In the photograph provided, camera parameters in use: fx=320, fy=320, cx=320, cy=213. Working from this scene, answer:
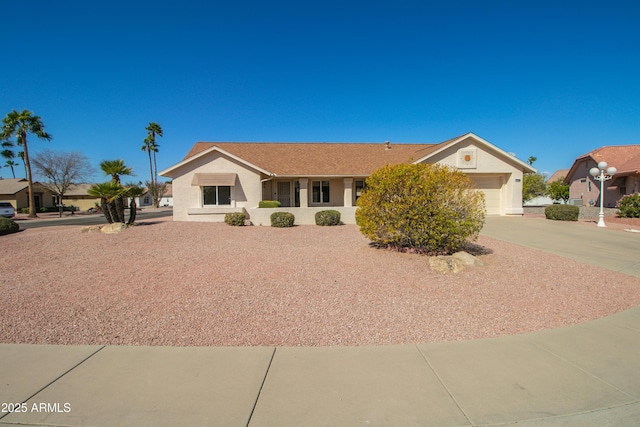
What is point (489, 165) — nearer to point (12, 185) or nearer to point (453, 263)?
point (453, 263)

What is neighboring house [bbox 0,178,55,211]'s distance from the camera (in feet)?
137

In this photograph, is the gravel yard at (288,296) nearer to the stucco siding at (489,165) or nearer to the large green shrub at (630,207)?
the stucco siding at (489,165)

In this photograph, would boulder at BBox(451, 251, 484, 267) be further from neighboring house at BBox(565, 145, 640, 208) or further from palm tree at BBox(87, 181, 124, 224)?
neighboring house at BBox(565, 145, 640, 208)

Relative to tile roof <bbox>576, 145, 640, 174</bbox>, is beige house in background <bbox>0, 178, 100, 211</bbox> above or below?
below

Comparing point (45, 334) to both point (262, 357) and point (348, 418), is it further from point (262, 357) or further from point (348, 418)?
point (348, 418)

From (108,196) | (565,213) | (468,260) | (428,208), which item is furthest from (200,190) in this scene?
(565,213)

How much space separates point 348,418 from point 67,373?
3.03m

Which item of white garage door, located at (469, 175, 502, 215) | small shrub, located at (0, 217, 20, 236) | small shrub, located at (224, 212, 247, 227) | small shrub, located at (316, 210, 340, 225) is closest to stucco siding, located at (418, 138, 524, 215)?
white garage door, located at (469, 175, 502, 215)

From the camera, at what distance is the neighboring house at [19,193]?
41.8m

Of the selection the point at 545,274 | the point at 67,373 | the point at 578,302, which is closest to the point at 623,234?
the point at 545,274

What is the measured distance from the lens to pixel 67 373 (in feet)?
11.3

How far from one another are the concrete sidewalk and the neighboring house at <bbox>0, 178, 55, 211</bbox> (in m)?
50.5

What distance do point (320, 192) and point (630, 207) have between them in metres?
18.4

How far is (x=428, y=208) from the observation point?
25.9 ft
